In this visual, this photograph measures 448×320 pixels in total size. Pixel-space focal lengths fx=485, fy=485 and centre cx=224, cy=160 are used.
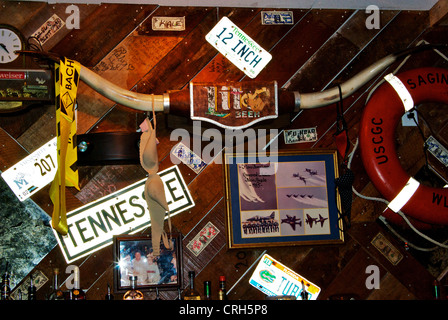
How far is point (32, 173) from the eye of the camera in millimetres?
3436

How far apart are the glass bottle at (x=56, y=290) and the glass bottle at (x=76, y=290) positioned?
0.22 ft

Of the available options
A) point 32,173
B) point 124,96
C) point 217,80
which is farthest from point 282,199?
point 32,173

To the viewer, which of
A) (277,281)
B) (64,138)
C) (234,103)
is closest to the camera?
(64,138)

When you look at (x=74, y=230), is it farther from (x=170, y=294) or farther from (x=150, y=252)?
(x=170, y=294)

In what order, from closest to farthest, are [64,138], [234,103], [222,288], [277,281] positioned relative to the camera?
[64,138], [222,288], [234,103], [277,281]

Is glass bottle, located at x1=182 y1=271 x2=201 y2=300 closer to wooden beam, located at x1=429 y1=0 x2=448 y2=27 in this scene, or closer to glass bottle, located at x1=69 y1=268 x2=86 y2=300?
glass bottle, located at x1=69 y1=268 x2=86 y2=300

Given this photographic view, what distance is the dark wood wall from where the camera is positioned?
3.49 metres

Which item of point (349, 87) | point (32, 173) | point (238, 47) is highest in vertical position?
point (238, 47)

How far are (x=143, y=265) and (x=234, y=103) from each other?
1.30m

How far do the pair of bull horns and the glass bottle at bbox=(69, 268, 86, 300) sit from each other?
119 cm

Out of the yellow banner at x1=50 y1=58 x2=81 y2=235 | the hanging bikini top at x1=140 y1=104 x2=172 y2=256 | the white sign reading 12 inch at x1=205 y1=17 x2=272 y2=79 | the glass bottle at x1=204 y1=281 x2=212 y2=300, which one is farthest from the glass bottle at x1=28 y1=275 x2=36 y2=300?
the white sign reading 12 inch at x1=205 y1=17 x2=272 y2=79

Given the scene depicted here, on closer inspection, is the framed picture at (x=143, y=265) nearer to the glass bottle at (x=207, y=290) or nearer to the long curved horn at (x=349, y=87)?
the glass bottle at (x=207, y=290)

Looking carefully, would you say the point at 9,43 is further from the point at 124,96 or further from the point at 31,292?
the point at 31,292

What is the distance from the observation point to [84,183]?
3494 millimetres
